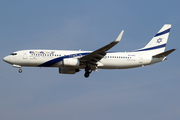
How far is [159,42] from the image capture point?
5394cm

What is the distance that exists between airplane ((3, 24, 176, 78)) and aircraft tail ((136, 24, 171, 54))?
3.21 feet

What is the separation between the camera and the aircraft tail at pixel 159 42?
174ft

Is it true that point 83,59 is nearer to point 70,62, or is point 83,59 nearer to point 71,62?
point 71,62

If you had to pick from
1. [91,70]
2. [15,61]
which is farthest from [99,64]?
[15,61]

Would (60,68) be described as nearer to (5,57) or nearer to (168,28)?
(5,57)

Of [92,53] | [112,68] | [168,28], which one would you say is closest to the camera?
[92,53]

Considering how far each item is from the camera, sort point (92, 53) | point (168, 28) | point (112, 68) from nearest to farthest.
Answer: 1. point (92, 53)
2. point (112, 68)
3. point (168, 28)

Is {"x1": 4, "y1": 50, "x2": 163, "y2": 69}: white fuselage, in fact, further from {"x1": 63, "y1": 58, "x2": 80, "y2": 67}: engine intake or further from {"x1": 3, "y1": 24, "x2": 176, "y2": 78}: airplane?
{"x1": 63, "y1": 58, "x2": 80, "y2": 67}: engine intake

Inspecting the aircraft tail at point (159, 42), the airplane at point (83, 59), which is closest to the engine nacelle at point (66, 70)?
the airplane at point (83, 59)

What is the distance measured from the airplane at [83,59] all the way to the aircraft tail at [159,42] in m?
0.98

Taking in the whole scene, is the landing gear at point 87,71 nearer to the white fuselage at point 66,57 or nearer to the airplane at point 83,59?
the airplane at point 83,59

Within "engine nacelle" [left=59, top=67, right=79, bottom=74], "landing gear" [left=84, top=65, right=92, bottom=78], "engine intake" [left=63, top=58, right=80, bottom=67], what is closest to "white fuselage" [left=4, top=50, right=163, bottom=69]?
"engine intake" [left=63, top=58, right=80, bottom=67]

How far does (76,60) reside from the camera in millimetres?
48250

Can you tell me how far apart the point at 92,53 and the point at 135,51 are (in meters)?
8.77
